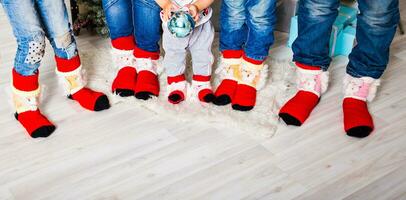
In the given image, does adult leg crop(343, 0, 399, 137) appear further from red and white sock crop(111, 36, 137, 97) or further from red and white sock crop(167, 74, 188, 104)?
red and white sock crop(111, 36, 137, 97)

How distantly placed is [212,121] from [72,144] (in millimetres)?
490

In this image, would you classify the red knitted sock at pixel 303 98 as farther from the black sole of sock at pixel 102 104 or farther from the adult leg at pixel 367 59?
the black sole of sock at pixel 102 104

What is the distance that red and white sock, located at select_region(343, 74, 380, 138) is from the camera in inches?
64.1

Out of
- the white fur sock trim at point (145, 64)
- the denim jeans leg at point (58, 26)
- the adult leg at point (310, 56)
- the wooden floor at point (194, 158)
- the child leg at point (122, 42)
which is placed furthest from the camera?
the white fur sock trim at point (145, 64)

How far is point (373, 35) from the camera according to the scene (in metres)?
1.57

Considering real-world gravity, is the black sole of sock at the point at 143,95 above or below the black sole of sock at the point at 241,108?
above

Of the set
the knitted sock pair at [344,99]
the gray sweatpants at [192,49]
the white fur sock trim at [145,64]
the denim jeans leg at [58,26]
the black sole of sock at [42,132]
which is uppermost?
the denim jeans leg at [58,26]

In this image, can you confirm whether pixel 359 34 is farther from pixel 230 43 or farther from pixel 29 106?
pixel 29 106

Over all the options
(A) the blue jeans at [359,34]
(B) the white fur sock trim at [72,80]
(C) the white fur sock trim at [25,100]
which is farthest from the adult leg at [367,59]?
(C) the white fur sock trim at [25,100]

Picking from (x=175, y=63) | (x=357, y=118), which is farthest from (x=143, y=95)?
(x=357, y=118)

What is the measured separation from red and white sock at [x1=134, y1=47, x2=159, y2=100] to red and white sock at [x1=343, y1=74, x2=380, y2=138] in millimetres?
709

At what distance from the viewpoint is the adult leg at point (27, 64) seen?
1469mm

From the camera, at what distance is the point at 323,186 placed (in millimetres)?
1429

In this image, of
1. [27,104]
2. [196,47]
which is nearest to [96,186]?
[27,104]
